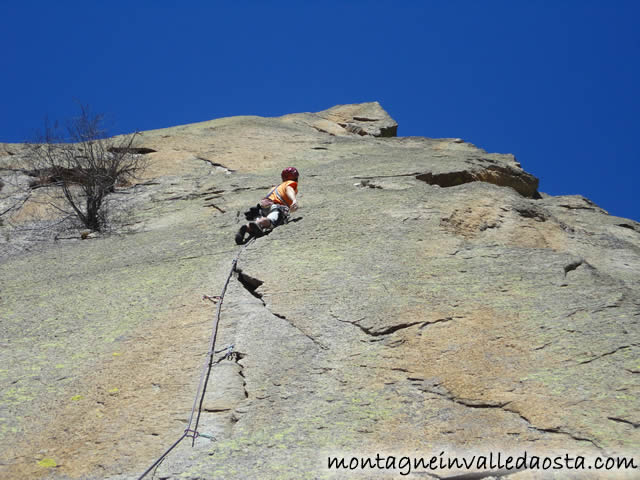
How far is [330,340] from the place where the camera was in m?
5.34

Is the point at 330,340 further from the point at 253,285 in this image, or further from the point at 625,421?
the point at 625,421

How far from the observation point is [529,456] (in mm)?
3715

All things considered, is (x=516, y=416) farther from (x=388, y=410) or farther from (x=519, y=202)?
(x=519, y=202)

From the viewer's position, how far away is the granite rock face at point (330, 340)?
409cm

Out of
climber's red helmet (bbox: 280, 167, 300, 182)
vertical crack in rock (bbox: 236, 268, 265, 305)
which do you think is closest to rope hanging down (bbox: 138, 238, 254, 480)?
vertical crack in rock (bbox: 236, 268, 265, 305)

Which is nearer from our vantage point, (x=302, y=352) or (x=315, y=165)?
(x=302, y=352)

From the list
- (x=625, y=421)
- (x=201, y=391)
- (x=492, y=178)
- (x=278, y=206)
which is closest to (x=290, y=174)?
(x=278, y=206)

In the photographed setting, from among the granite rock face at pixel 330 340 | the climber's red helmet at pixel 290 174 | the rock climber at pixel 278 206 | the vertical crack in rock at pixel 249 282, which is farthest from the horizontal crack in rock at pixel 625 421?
the climber's red helmet at pixel 290 174

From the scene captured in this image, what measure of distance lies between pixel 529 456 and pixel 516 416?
0.44 metres

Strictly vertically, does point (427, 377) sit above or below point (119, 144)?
below

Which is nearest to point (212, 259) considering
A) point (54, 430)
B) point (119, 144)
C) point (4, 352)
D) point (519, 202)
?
point (4, 352)

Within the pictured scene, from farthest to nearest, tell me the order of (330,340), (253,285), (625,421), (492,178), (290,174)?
(492,178)
(290,174)
(253,285)
(330,340)
(625,421)

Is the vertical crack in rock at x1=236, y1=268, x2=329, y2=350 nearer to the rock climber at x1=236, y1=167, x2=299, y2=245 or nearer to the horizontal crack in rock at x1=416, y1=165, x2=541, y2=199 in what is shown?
the rock climber at x1=236, y1=167, x2=299, y2=245

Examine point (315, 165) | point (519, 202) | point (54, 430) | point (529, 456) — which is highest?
point (315, 165)
